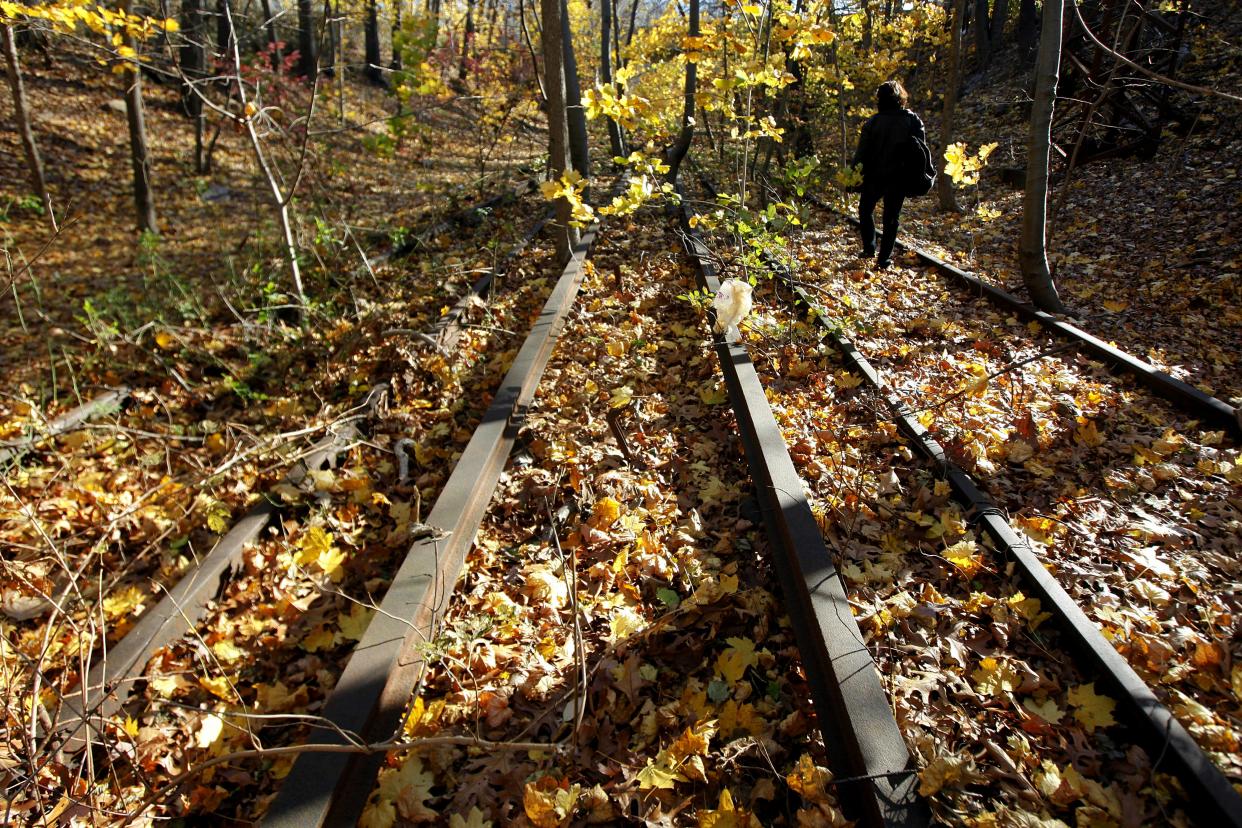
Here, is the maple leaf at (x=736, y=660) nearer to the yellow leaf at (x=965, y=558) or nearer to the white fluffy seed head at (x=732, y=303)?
the yellow leaf at (x=965, y=558)

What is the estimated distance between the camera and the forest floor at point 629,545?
85.0 inches

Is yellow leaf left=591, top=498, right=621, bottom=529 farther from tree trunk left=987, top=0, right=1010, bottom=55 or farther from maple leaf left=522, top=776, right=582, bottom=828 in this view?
tree trunk left=987, top=0, right=1010, bottom=55

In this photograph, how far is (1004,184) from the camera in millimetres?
12711

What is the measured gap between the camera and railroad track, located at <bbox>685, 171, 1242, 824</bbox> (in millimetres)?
1857

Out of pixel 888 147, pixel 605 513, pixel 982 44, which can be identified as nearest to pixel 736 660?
pixel 605 513

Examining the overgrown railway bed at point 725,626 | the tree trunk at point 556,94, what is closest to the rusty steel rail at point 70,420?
the overgrown railway bed at point 725,626

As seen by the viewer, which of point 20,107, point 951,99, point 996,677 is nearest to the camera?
point 996,677

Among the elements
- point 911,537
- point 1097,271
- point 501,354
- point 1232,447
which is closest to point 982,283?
point 1097,271

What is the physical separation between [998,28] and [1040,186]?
2464 centimetres

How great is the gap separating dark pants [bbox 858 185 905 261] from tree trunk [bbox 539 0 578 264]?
11.8ft

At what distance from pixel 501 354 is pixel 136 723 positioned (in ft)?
11.7

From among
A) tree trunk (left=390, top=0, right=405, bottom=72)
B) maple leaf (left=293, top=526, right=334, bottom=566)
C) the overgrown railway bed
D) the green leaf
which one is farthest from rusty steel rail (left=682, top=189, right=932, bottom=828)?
tree trunk (left=390, top=0, right=405, bottom=72)

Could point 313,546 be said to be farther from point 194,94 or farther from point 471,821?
point 194,94

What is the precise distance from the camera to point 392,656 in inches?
88.3
